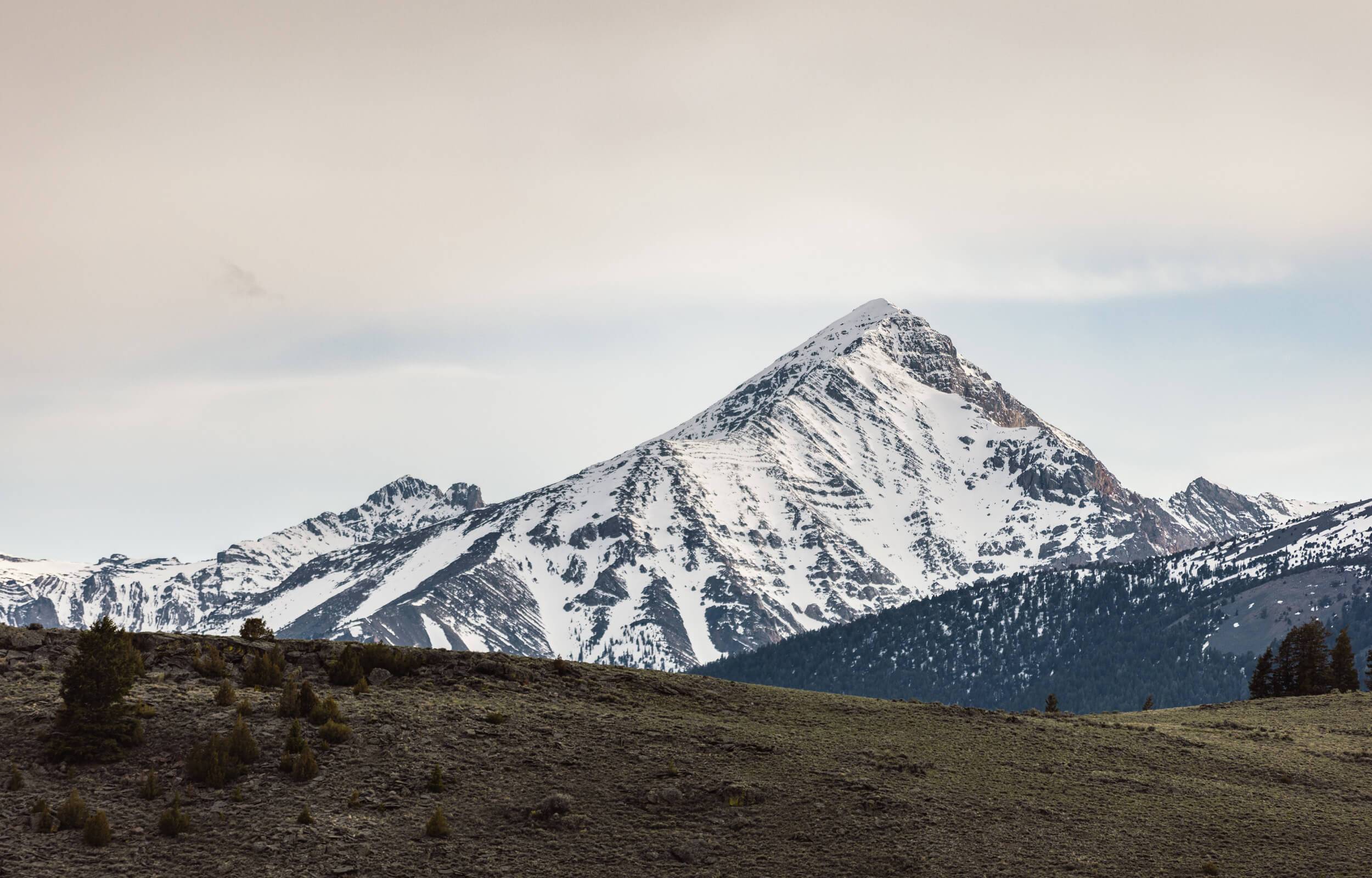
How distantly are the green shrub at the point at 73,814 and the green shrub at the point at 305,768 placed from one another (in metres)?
5.65

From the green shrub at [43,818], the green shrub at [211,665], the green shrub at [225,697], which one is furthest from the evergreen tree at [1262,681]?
the green shrub at [43,818]

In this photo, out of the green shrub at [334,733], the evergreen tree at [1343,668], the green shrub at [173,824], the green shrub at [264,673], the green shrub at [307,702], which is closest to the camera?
the green shrub at [173,824]

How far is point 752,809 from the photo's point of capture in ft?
124

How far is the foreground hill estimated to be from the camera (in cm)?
3425

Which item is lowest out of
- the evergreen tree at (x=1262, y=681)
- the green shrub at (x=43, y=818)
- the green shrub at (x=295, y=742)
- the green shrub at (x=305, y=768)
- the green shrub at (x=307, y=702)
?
the green shrub at (x=43, y=818)

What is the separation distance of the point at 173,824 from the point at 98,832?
180 centimetres

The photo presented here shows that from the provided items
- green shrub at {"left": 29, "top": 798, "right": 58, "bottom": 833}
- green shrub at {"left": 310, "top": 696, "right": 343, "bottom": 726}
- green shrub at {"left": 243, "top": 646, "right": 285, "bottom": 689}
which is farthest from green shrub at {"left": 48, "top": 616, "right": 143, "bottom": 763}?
green shrub at {"left": 243, "top": 646, "right": 285, "bottom": 689}

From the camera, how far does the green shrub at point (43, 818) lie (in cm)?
3334

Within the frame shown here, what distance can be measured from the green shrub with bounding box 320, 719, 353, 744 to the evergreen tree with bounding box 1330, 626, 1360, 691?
3069 inches

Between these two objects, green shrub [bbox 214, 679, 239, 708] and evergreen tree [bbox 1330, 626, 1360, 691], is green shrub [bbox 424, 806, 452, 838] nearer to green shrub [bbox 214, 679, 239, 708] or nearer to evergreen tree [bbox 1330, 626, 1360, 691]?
green shrub [bbox 214, 679, 239, 708]

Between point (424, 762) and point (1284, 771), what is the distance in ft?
99.8

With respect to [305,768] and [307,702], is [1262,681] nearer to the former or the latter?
[307,702]

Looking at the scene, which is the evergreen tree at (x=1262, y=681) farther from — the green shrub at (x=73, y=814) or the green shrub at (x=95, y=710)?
the green shrub at (x=73, y=814)

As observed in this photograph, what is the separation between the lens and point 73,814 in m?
33.8
